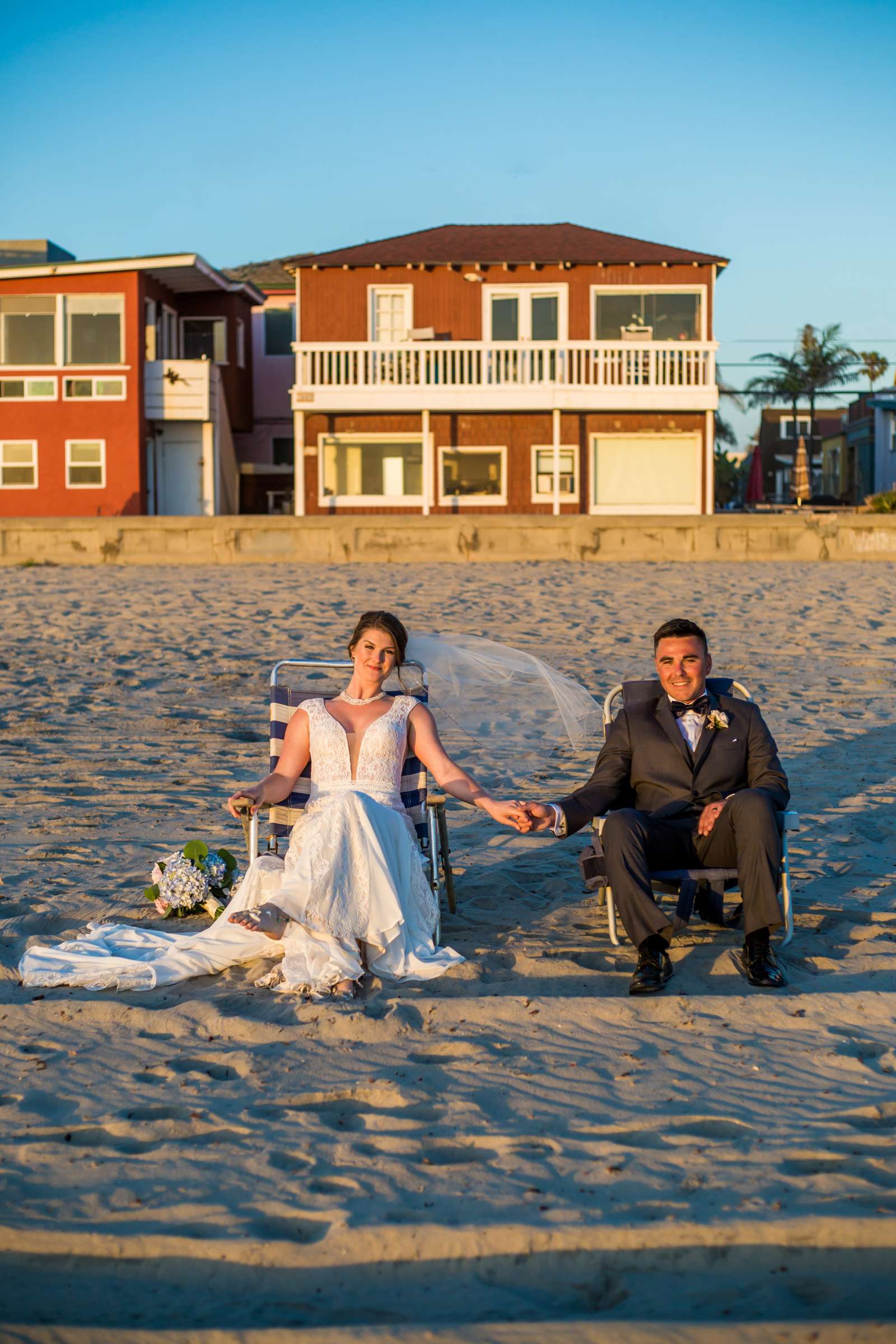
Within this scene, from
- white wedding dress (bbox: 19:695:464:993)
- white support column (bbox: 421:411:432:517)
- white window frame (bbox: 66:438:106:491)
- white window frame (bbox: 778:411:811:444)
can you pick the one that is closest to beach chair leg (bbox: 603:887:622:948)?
white wedding dress (bbox: 19:695:464:993)

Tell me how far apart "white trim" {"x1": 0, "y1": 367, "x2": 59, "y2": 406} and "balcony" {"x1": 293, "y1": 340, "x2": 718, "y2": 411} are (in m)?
4.89

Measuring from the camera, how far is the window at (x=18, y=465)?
26125 millimetres

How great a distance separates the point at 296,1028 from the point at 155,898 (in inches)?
53.6

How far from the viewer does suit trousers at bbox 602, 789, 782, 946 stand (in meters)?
4.34

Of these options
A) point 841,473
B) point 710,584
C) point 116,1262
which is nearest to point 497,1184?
point 116,1262

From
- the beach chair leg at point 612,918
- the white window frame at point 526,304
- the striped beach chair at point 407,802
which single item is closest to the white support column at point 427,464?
the white window frame at point 526,304

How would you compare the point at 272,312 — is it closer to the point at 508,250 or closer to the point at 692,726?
the point at 508,250

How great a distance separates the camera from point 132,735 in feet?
27.3

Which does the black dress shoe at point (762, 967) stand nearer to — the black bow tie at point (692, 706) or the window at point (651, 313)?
the black bow tie at point (692, 706)

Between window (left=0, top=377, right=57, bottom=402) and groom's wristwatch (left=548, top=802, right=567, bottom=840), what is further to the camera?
window (left=0, top=377, right=57, bottom=402)

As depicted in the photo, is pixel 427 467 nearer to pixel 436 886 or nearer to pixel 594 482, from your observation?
pixel 594 482

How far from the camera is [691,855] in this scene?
4750mm

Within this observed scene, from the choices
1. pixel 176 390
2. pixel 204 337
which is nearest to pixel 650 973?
pixel 176 390

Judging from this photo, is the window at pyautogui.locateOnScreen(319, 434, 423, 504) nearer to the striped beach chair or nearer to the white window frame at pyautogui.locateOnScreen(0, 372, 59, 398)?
the white window frame at pyautogui.locateOnScreen(0, 372, 59, 398)
